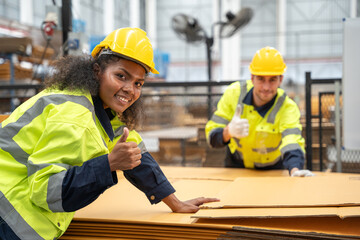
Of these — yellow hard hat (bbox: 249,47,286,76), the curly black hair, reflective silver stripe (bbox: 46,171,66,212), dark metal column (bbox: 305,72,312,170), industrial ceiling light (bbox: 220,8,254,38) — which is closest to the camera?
reflective silver stripe (bbox: 46,171,66,212)

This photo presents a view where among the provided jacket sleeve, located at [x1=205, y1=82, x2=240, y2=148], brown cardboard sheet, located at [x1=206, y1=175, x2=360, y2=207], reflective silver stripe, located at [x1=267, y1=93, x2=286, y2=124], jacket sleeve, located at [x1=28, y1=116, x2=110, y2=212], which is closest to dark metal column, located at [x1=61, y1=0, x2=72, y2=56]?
jacket sleeve, located at [x1=205, y1=82, x2=240, y2=148]

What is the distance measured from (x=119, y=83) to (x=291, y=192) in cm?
91

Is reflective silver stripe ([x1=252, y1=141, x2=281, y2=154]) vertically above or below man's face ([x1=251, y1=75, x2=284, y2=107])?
below

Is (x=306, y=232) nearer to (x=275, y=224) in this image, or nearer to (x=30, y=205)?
(x=275, y=224)

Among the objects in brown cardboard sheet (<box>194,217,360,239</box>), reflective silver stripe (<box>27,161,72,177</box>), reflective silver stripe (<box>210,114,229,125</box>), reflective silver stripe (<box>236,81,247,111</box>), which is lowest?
brown cardboard sheet (<box>194,217,360,239</box>)

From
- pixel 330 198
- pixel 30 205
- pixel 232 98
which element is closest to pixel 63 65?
pixel 30 205

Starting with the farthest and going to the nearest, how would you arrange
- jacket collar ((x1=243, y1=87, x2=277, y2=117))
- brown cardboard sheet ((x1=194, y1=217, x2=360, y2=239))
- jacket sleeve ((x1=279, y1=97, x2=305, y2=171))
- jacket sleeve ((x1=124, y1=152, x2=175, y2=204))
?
jacket collar ((x1=243, y1=87, x2=277, y2=117)) → jacket sleeve ((x1=279, y1=97, x2=305, y2=171)) → jacket sleeve ((x1=124, y1=152, x2=175, y2=204)) → brown cardboard sheet ((x1=194, y1=217, x2=360, y2=239))

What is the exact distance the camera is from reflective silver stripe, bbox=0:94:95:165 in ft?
4.52

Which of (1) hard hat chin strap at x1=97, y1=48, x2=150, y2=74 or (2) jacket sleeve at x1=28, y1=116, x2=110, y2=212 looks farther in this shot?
(1) hard hat chin strap at x1=97, y1=48, x2=150, y2=74

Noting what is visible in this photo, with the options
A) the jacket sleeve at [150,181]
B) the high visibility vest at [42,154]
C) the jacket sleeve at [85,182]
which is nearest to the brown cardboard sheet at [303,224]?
the jacket sleeve at [150,181]

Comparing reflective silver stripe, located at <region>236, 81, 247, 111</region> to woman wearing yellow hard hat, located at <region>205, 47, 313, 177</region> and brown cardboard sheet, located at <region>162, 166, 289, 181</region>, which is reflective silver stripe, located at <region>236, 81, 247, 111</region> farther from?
brown cardboard sheet, located at <region>162, 166, 289, 181</region>

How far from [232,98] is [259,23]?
61.6 ft

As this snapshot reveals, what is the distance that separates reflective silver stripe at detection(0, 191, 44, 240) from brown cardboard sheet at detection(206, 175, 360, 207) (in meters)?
0.68

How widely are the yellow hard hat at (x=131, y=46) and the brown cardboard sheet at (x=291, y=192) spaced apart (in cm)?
64
